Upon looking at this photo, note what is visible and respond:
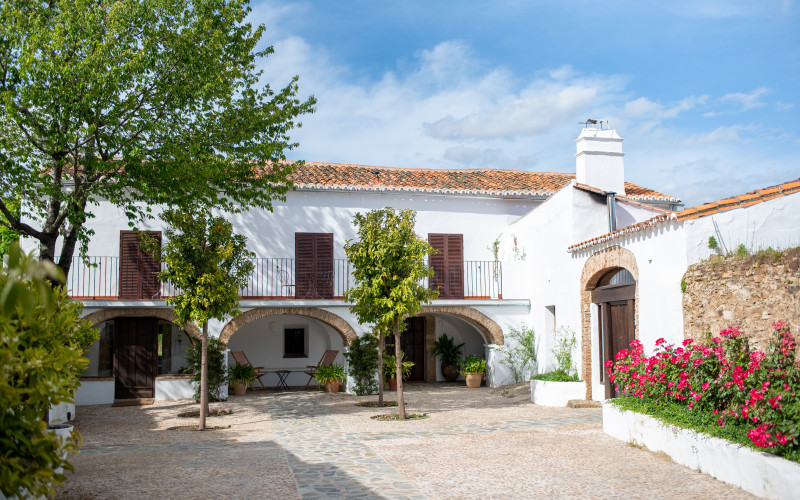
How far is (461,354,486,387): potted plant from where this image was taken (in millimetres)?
17281

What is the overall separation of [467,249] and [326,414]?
670 cm

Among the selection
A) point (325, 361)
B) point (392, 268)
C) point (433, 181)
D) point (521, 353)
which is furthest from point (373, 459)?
point (433, 181)

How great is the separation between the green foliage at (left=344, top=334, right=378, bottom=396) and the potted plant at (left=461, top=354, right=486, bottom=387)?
8.88 ft

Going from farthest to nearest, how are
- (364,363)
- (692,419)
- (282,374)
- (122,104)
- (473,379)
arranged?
1. (282,374)
2. (473,379)
3. (364,363)
4. (122,104)
5. (692,419)

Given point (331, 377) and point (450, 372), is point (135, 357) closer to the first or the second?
point (331, 377)

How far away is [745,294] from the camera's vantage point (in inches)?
309

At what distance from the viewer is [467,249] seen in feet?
57.6

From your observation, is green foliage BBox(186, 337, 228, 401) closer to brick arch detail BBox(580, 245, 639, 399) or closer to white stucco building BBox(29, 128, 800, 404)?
white stucco building BBox(29, 128, 800, 404)

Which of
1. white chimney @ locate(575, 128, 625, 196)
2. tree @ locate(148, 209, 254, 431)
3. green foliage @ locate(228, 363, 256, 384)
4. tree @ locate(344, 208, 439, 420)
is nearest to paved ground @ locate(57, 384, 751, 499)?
tree @ locate(148, 209, 254, 431)

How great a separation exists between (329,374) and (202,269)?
20.6 ft

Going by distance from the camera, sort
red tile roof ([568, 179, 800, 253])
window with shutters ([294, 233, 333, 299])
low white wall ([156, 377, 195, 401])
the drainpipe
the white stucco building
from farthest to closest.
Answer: window with shutters ([294, 233, 333, 299]) < low white wall ([156, 377, 195, 401]) < the drainpipe < the white stucco building < red tile roof ([568, 179, 800, 253])

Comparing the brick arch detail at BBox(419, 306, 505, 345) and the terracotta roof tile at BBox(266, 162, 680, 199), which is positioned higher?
the terracotta roof tile at BBox(266, 162, 680, 199)

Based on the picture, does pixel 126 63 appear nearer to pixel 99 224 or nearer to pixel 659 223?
pixel 99 224

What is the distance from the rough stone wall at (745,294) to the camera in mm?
7102
